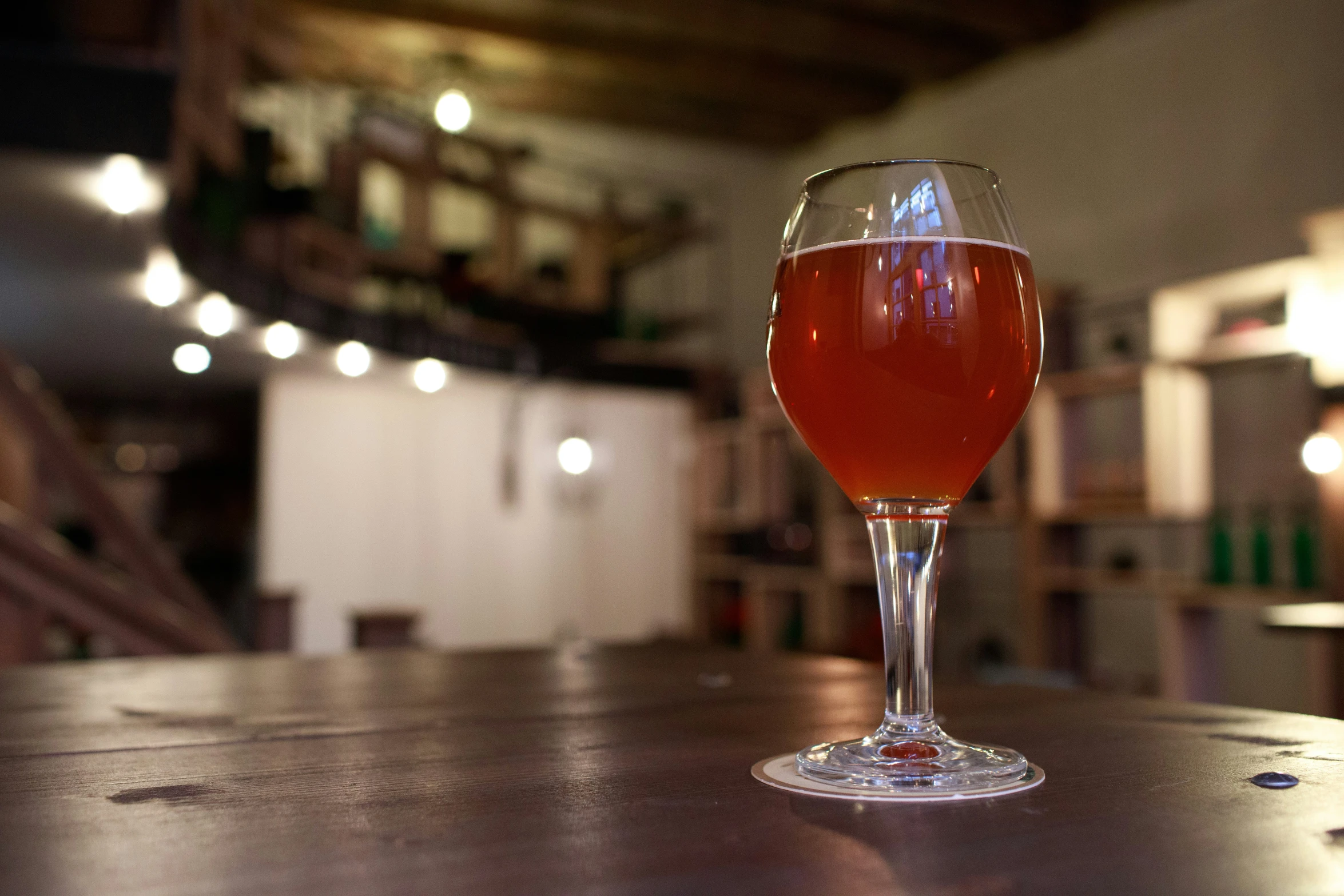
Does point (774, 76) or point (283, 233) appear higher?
point (774, 76)

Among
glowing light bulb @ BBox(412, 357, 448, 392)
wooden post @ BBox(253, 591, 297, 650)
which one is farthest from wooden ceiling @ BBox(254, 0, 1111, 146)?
wooden post @ BBox(253, 591, 297, 650)

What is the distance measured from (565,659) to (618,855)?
556mm

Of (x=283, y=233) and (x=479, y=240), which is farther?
(x=479, y=240)

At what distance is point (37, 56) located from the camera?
9.20 feet

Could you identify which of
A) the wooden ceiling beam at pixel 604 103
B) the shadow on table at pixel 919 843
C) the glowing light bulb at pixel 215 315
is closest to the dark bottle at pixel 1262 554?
the glowing light bulb at pixel 215 315

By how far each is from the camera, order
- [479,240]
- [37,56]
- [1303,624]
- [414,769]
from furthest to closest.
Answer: [479,240] < [37,56] < [1303,624] < [414,769]

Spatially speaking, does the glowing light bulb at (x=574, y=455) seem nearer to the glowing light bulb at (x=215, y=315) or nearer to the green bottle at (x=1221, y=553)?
the glowing light bulb at (x=215, y=315)

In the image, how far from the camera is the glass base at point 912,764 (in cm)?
32

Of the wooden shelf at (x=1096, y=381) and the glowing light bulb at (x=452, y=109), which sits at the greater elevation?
the glowing light bulb at (x=452, y=109)

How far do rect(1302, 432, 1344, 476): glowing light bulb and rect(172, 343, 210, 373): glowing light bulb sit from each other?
4.76m

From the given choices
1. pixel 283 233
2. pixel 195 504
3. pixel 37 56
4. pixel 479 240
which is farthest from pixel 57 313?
pixel 479 240

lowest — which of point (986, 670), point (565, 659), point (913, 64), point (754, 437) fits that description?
point (986, 670)

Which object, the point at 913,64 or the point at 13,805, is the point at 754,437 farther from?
the point at 13,805

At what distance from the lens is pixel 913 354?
0.39 metres
